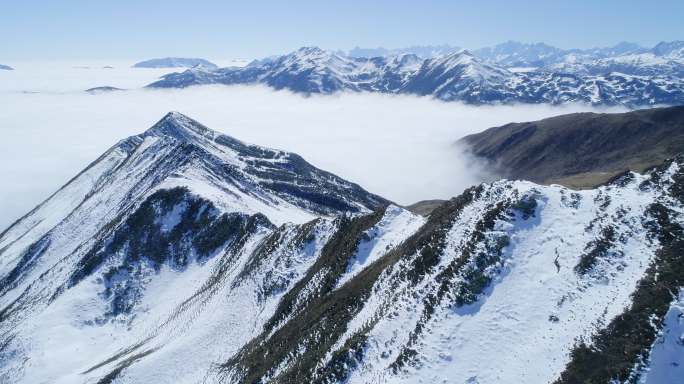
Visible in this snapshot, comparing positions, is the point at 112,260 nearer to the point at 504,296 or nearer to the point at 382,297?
the point at 382,297

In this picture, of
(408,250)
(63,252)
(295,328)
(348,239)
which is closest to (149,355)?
(295,328)

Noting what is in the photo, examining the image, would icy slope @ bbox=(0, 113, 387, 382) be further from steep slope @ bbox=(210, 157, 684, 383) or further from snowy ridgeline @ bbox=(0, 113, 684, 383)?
steep slope @ bbox=(210, 157, 684, 383)

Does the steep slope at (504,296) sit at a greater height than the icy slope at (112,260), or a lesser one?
greater

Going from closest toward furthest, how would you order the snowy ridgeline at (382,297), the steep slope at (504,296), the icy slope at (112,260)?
1. the steep slope at (504,296)
2. the snowy ridgeline at (382,297)
3. the icy slope at (112,260)

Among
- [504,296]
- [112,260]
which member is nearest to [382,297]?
[504,296]

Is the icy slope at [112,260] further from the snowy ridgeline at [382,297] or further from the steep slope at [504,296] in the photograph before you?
the steep slope at [504,296]

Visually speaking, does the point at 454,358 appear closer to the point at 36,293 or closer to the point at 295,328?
the point at 295,328

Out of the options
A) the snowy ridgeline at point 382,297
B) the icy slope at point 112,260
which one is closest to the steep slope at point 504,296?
the snowy ridgeline at point 382,297

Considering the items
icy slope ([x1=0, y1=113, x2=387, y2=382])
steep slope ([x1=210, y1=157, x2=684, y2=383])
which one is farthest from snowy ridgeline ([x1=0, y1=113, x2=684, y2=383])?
icy slope ([x1=0, y1=113, x2=387, y2=382])

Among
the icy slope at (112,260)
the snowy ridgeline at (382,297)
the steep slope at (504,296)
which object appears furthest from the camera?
the icy slope at (112,260)
